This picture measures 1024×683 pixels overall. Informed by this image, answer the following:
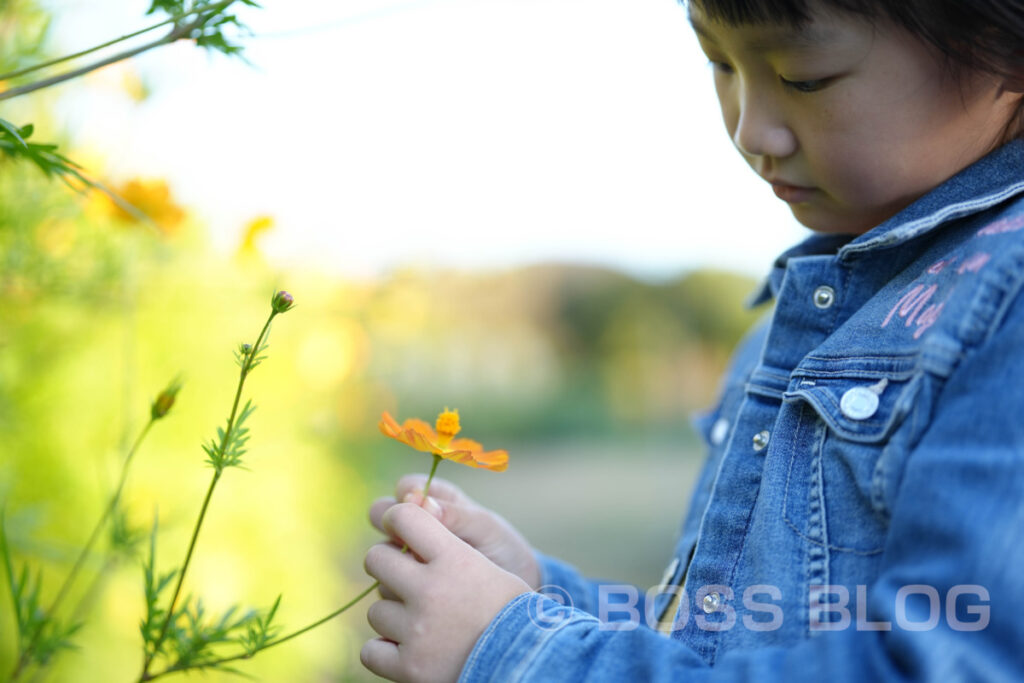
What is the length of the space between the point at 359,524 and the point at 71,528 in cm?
68

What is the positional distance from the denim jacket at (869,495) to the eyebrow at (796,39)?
0.15 meters

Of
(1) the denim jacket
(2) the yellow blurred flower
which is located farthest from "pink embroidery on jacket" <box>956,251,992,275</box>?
(2) the yellow blurred flower

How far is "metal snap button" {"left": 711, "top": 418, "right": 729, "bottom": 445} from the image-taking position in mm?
829

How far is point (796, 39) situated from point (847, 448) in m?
0.28

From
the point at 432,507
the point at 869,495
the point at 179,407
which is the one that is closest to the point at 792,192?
the point at 869,495

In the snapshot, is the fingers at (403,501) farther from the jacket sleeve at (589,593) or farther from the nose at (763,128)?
the nose at (763,128)

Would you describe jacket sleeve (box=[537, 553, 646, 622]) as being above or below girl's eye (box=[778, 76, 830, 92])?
below

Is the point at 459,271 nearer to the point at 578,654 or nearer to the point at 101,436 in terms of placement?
the point at 101,436

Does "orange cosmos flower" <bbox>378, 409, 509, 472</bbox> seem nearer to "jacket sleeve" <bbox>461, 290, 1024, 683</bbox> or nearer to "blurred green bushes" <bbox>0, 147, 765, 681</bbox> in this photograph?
"jacket sleeve" <bbox>461, 290, 1024, 683</bbox>

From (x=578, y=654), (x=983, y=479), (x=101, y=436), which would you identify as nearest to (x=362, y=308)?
(x=101, y=436)

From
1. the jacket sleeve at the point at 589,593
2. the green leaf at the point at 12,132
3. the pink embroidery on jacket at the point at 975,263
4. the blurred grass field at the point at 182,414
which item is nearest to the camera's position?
the green leaf at the point at 12,132

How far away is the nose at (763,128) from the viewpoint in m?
0.64

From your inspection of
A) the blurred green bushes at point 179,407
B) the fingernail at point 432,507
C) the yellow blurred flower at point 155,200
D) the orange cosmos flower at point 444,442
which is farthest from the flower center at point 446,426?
the yellow blurred flower at point 155,200

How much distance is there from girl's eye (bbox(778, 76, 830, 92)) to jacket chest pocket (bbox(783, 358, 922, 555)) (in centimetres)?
19
